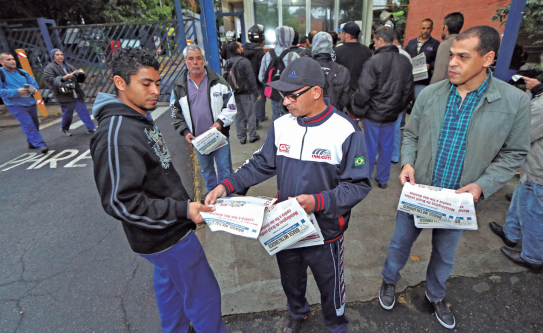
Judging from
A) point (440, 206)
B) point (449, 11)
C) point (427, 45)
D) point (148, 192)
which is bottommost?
point (440, 206)

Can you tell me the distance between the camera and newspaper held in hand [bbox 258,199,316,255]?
1530 millimetres

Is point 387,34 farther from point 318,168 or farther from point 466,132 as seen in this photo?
point 318,168

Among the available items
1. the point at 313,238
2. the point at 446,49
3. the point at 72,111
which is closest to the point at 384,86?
the point at 446,49

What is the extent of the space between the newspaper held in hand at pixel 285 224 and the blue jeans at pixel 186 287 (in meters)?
0.60

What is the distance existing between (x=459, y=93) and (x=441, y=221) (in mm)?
862

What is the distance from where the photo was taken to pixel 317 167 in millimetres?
1718

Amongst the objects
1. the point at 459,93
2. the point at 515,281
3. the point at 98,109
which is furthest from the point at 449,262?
Answer: the point at 98,109

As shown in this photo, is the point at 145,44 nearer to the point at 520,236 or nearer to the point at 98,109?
the point at 98,109

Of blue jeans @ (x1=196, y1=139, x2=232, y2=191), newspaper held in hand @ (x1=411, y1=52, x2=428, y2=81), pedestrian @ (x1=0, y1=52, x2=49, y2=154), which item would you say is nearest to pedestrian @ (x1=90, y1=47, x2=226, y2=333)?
blue jeans @ (x1=196, y1=139, x2=232, y2=191)

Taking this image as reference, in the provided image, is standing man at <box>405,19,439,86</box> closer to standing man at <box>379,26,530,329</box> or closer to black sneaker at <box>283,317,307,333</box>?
standing man at <box>379,26,530,329</box>

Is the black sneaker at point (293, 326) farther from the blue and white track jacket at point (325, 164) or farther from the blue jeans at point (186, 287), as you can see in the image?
the blue and white track jacket at point (325, 164)

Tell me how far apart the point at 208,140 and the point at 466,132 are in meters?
2.49

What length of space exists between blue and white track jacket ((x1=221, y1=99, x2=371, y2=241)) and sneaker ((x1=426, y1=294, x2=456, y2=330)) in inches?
48.0

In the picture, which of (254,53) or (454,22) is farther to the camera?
(254,53)
